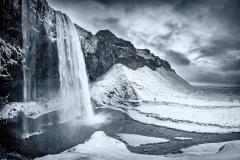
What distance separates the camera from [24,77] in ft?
120

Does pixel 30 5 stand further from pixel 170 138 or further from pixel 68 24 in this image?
pixel 170 138

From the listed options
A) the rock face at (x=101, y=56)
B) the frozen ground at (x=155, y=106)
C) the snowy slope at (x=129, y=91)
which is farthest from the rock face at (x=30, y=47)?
the rock face at (x=101, y=56)

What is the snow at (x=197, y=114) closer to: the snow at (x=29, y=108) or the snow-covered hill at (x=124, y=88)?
the snow-covered hill at (x=124, y=88)

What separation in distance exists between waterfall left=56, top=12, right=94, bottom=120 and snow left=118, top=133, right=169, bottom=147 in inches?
578

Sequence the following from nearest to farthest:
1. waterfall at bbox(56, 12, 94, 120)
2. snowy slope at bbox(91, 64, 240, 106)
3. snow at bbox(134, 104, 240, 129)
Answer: snow at bbox(134, 104, 240, 129), waterfall at bbox(56, 12, 94, 120), snowy slope at bbox(91, 64, 240, 106)

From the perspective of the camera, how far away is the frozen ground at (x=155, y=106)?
3644 cm

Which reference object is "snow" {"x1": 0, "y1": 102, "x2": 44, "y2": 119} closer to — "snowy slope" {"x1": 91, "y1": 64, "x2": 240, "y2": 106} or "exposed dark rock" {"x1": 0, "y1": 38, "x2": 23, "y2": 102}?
"exposed dark rock" {"x1": 0, "y1": 38, "x2": 23, "y2": 102}

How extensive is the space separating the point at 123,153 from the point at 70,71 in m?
27.6

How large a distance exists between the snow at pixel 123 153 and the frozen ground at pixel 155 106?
42.4 ft

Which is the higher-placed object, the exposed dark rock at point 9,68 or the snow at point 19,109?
the exposed dark rock at point 9,68

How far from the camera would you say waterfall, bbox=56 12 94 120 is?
4184 cm

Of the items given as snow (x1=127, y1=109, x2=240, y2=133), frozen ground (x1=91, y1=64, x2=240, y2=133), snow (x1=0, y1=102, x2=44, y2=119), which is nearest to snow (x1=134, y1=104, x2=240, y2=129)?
frozen ground (x1=91, y1=64, x2=240, y2=133)

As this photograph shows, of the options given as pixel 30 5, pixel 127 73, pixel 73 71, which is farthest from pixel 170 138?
pixel 127 73

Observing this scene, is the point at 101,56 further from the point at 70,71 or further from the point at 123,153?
the point at 123,153
